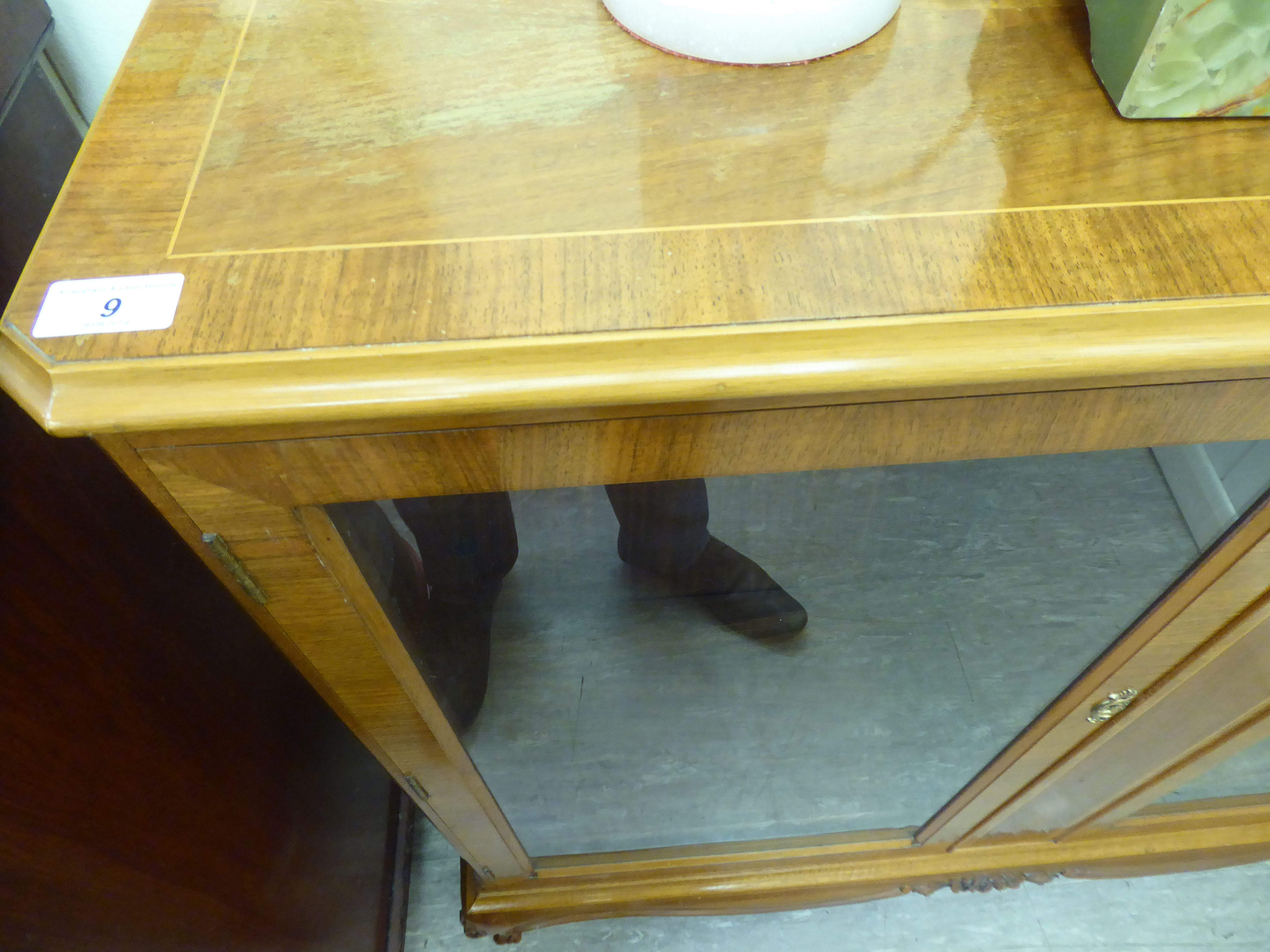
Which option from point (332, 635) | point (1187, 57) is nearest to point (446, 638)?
point (332, 635)

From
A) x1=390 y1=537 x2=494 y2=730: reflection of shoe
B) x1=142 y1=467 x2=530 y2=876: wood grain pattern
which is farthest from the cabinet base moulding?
x1=390 y1=537 x2=494 y2=730: reflection of shoe

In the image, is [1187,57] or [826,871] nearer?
[1187,57]

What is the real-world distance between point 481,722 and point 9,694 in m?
0.26

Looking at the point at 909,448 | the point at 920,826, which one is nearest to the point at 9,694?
the point at 909,448

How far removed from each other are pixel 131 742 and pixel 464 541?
0.80 feet

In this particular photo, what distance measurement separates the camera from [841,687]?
1.98ft

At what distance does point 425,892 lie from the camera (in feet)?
3.03

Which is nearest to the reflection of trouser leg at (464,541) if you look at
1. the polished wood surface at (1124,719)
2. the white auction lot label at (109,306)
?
the white auction lot label at (109,306)

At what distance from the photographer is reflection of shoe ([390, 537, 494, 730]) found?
396 mm

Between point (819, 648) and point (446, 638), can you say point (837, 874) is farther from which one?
point (446, 638)

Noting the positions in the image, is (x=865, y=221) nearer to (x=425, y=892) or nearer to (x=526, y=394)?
(x=526, y=394)

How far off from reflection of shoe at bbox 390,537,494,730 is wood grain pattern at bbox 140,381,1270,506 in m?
0.07

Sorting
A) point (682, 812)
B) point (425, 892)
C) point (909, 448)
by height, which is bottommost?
point (425, 892)

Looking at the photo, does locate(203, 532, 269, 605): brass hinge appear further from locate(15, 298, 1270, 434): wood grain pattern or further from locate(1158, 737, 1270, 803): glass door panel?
locate(1158, 737, 1270, 803): glass door panel
